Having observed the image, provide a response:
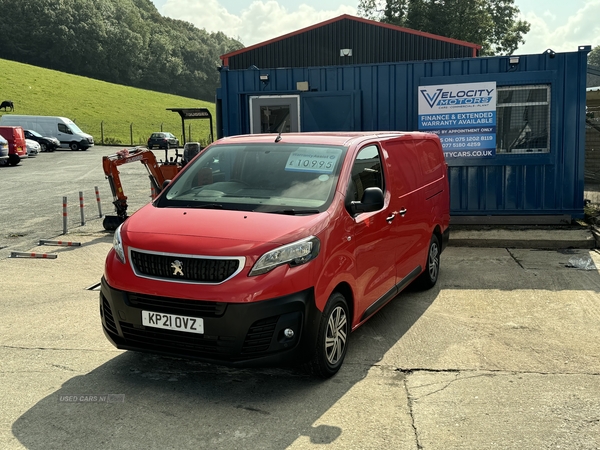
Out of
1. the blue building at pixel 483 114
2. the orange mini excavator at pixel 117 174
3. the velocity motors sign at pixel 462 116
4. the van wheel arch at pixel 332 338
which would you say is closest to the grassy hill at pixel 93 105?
the orange mini excavator at pixel 117 174

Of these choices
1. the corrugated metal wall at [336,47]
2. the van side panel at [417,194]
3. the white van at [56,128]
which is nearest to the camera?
the van side panel at [417,194]

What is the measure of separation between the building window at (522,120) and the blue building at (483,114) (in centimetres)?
2

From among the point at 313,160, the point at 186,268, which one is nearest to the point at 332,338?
the point at 186,268

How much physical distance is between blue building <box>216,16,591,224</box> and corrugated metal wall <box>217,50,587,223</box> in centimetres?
2

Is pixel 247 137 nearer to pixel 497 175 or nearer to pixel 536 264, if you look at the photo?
pixel 536 264

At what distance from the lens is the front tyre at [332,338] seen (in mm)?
4438

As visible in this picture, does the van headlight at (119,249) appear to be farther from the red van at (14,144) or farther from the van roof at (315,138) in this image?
the red van at (14,144)

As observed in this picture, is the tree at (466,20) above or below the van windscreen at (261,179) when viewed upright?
above

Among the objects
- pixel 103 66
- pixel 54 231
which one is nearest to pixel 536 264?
pixel 54 231

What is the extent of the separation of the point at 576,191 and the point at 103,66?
98.7m

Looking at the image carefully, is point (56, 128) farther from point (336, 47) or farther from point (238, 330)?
point (238, 330)

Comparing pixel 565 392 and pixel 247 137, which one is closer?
pixel 565 392

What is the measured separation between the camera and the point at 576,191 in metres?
10.5

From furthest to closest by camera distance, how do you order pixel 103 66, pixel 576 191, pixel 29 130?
1. pixel 103 66
2. pixel 29 130
3. pixel 576 191
